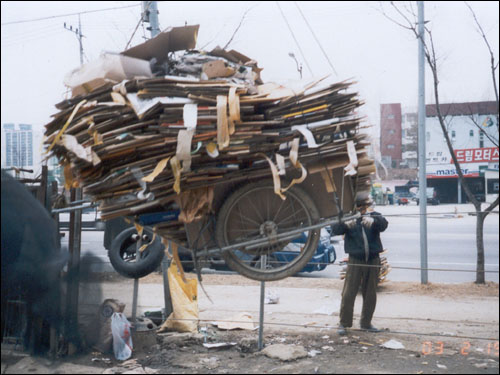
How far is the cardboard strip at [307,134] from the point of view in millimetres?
3366

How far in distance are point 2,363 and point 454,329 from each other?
4.77 meters

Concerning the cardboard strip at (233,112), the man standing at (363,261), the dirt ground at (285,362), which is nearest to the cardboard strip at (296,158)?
the cardboard strip at (233,112)

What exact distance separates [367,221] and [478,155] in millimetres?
4511

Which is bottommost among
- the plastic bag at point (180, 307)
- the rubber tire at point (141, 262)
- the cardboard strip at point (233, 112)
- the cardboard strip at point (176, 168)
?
the plastic bag at point (180, 307)

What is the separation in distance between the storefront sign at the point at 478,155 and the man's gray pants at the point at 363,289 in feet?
13.3

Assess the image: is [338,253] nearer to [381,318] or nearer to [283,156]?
[381,318]

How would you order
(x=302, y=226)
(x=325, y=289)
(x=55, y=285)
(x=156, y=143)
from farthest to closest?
(x=325, y=289) → (x=55, y=285) → (x=302, y=226) → (x=156, y=143)

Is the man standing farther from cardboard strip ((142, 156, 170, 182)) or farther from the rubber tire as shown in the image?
cardboard strip ((142, 156, 170, 182))

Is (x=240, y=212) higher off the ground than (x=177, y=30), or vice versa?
(x=177, y=30)

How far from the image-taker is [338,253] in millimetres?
11109

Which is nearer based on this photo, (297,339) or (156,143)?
(156,143)

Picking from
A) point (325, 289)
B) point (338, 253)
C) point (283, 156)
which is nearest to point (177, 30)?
point (283, 156)

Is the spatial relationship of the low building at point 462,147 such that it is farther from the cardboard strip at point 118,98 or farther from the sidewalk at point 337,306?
the cardboard strip at point 118,98

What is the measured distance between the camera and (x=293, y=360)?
484cm
